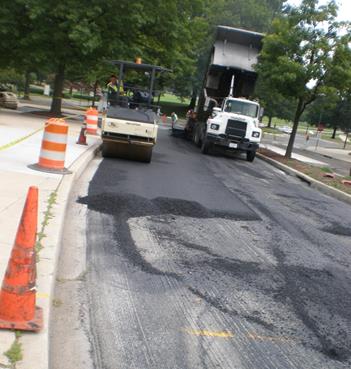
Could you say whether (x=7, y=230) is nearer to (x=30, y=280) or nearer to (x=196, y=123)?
(x=30, y=280)

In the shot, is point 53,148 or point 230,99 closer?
point 53,148

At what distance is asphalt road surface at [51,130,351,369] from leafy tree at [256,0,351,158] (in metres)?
12.2

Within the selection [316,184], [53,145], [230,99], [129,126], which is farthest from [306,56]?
[53,145]

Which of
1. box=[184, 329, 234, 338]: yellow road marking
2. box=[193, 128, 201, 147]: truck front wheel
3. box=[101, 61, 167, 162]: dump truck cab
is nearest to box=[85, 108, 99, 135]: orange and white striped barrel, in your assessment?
box=[101, 61, 167, 162]: dump truck cab

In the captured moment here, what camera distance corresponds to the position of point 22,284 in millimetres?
4031

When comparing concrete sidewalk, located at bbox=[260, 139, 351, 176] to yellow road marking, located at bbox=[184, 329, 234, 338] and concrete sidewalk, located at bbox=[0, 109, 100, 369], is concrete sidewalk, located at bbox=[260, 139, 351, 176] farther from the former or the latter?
yellow road marking, located at bbox=[184, 329, 234, 338]

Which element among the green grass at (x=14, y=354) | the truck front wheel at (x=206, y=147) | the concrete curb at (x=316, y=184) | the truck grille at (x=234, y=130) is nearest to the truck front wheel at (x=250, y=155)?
the truck grille at (x=234, y=130)

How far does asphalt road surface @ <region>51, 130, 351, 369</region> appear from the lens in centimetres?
438

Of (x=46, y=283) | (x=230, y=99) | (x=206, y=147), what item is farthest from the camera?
(x=230, y=99)

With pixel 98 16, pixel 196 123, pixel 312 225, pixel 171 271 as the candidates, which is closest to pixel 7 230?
pixel 171 271

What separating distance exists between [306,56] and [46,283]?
66.0 feet

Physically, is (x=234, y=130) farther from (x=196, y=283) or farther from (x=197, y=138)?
(x=196, y=283)

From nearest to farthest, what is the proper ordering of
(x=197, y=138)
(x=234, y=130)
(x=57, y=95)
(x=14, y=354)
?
(x=14, y=354)
(x=234, y=130)
(x=197, y=138)
(x=57, y=95)

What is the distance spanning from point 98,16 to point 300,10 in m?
9.29
